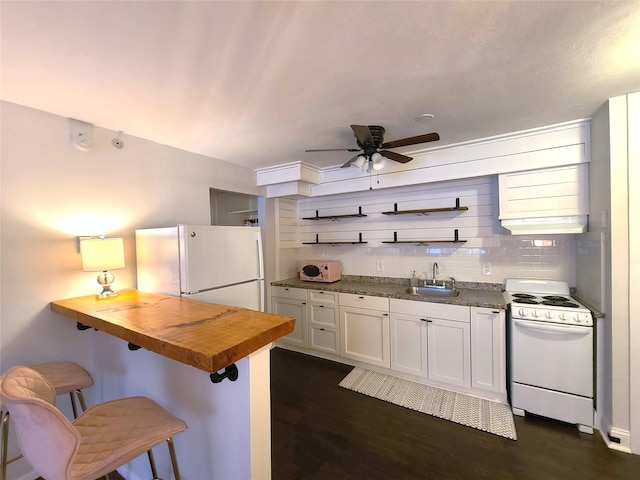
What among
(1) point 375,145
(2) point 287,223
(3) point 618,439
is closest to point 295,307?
(2) point 287,223

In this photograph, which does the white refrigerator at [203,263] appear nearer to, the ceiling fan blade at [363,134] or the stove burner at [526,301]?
the ceiling fan blade at [363,134]

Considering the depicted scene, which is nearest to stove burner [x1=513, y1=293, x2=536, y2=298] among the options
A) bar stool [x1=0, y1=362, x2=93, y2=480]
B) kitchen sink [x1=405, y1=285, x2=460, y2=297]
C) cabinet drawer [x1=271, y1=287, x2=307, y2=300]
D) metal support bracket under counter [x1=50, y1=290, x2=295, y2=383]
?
kitchen sink [x1=405, y1=285, x2=460, y2=297]

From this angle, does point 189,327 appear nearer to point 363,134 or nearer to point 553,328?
point 363,134

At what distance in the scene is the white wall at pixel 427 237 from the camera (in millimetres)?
2688

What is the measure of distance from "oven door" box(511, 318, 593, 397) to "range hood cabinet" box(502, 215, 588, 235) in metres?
0.79

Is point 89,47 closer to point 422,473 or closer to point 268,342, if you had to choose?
point 268,342

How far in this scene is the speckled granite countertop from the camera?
2.46 meters

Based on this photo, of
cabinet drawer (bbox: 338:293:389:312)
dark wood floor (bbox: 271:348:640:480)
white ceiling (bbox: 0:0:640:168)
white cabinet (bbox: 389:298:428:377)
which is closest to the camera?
white ceiling (bbox: 0:0:640:168)

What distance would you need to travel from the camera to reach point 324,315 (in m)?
3.27

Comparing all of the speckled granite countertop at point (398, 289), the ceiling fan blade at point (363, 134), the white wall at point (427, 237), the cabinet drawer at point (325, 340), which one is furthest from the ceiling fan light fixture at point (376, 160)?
the cabinet drawer at point (325, 340)

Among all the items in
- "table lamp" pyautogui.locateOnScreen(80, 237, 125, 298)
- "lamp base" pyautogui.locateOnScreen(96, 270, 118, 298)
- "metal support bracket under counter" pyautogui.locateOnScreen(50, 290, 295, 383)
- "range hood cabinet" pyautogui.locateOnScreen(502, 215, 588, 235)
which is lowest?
"metal support bracket under counter" pyautogui.locateOnScreen(50, 290, 295, 383)

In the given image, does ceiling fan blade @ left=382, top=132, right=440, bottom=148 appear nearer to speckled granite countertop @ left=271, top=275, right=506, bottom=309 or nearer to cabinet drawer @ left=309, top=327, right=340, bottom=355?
speckled granite countertop @ left=271, top=275, right=506, bottom=309

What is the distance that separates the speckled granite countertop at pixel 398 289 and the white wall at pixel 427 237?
0.08 metres

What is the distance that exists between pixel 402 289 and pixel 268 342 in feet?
7.59
